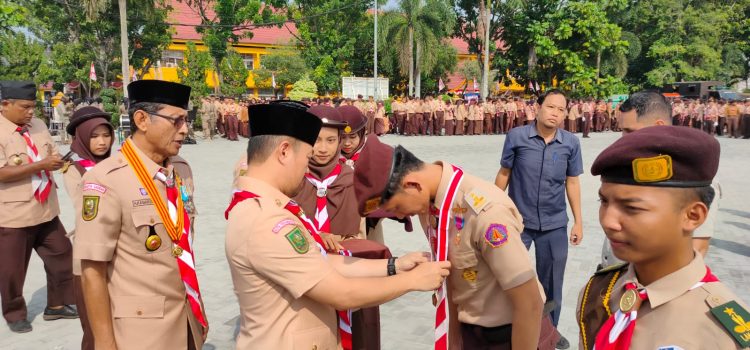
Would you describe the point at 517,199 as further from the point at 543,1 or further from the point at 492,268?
the point at 543,1

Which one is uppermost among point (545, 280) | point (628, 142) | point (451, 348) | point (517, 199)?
point (628, 142)

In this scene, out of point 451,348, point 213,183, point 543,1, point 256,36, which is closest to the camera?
point 451,348

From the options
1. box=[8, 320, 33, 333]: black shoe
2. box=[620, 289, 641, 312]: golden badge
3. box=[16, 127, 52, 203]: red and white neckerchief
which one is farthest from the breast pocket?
box=[8, 320, 33, 333]: black shoe

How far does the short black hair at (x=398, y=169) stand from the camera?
7.34 feet

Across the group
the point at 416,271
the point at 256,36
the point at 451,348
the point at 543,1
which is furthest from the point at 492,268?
the point at 256,36

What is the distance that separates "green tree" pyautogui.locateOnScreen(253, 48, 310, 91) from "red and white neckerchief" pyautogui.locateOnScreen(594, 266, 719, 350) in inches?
1533

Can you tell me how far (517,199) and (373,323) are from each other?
194 cm

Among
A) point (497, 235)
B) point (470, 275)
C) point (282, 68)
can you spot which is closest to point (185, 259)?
point (470, 275)

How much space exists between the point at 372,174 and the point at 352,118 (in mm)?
2024

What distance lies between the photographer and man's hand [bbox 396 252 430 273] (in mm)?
2424

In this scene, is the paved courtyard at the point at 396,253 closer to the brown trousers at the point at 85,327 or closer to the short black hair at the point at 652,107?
the brown trousers at the point at 85,327

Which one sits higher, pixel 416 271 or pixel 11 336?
pixel 416 271

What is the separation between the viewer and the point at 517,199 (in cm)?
454

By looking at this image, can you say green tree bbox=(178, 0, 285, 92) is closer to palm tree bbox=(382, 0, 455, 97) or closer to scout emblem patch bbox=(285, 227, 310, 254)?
palm tree bbox=(382, 0, 455, 97)
